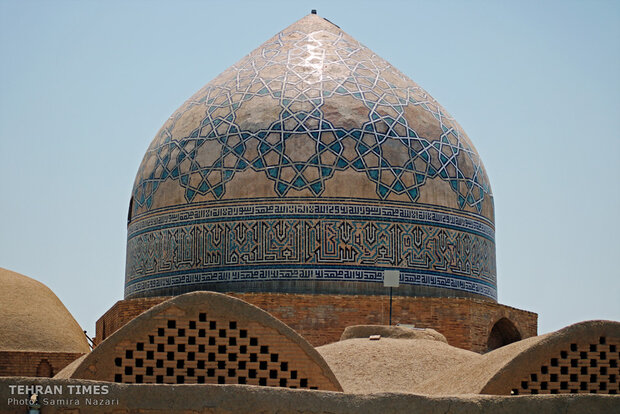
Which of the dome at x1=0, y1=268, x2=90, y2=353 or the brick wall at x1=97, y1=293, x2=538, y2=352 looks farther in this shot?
the dome at x1=0, y1=268, x2=90, y2=353

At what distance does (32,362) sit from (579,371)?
331 inches

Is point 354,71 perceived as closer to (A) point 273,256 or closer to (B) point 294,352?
(A) point 273,256

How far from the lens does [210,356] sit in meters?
8.71

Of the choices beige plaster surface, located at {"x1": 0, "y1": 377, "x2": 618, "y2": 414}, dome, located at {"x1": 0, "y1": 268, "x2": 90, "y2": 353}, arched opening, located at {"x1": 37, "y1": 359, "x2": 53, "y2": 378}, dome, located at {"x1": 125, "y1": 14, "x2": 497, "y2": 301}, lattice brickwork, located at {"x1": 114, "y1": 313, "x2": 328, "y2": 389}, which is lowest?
beige plaster surface, located at {"x1": 0, "y1": 377, "x2": 618, "y2": 414}

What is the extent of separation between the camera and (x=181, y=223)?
15570 mm

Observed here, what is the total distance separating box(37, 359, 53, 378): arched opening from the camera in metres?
15.0

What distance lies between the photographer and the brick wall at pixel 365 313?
14.5 meters

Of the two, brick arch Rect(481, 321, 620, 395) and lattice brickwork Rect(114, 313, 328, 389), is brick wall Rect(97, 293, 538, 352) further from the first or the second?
brick arch Rect(481, 321, 620, 395)

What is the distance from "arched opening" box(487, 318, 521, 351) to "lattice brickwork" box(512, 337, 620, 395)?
687 centimetres

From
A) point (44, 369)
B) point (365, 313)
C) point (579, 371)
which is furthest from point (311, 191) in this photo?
point (579, 371)

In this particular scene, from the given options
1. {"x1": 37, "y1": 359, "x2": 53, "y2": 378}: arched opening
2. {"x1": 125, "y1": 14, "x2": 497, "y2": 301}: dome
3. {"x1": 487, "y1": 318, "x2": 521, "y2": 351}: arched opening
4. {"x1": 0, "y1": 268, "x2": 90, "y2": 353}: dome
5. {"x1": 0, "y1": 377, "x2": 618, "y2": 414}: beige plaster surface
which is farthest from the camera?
{"x1": 487, "y1": 318, "x2": 521, "y2": 351}: arched opening

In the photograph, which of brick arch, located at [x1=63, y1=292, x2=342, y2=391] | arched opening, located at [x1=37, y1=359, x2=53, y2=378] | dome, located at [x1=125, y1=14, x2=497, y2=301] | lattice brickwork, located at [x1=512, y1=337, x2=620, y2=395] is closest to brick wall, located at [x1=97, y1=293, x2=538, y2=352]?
dome, located at [x1=125, y1=14, x2=497, y2=301]

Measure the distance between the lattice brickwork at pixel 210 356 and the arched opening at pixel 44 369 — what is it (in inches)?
261

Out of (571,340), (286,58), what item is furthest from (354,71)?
(571,340)
